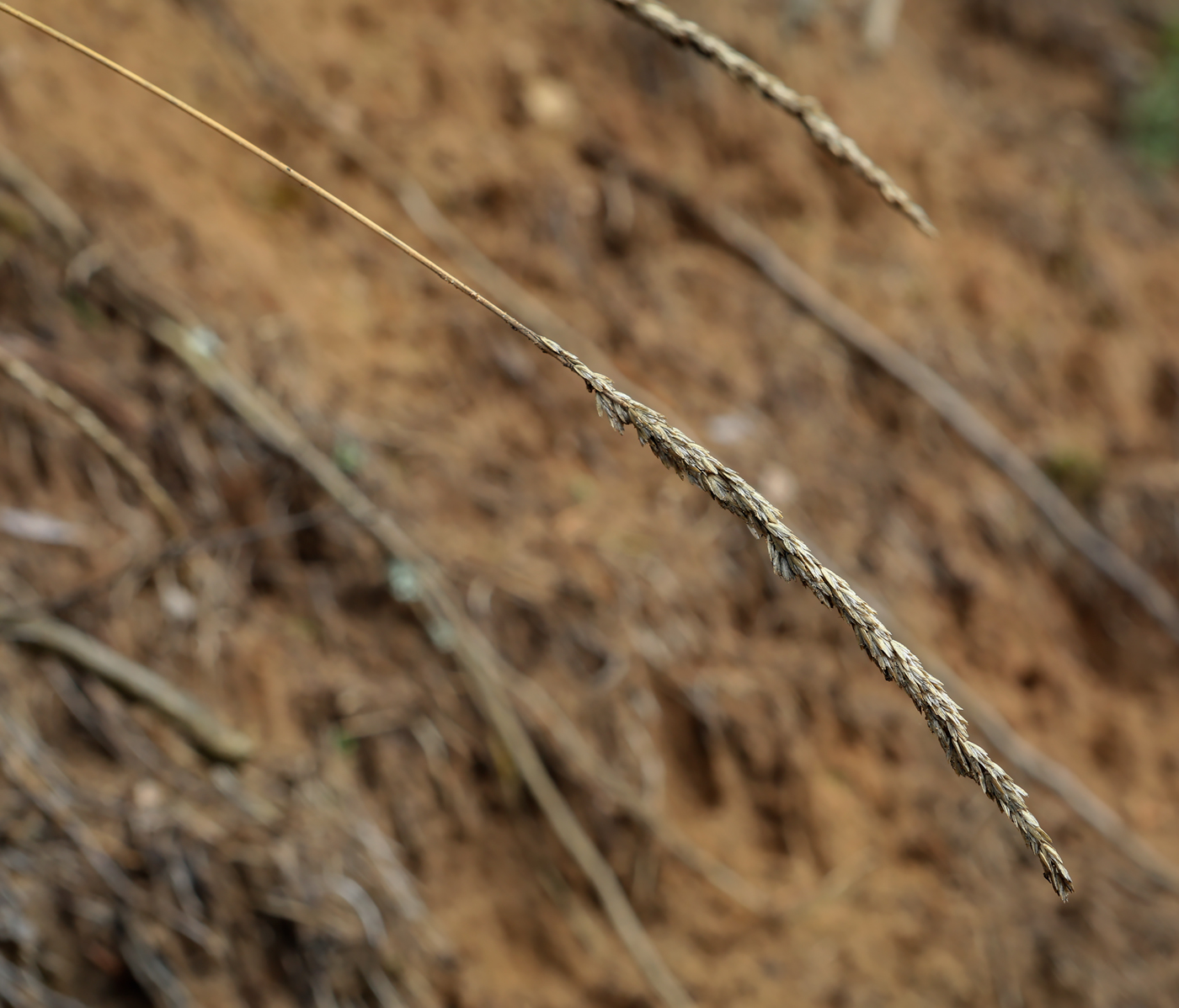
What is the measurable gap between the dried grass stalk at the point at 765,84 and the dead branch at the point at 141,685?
1.38m

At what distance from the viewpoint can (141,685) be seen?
1.82 meters

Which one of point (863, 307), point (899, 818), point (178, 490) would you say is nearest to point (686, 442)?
point (178, 490)

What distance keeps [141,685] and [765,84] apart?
1430 mm

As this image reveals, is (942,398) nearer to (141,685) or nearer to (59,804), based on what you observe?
(141,685)

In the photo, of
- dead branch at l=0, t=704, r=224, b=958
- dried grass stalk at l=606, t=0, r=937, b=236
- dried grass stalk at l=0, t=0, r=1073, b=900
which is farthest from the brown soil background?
dried grass stalk at l=606, t=0, r=937, b=236

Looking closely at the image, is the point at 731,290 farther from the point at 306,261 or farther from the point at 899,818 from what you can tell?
the point at 899,818

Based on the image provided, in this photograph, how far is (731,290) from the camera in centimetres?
365

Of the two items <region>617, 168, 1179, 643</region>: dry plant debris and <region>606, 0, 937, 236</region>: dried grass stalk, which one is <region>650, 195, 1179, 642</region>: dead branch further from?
<region>606, 0, 937, 236</region>: dried grass stalk

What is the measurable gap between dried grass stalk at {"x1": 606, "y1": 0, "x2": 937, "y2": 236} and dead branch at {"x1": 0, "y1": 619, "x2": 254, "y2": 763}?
1.38 meters

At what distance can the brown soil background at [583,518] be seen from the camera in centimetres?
197

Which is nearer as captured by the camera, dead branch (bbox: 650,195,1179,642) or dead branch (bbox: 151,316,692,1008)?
dead branch (bbox: 151,316,692,1008)

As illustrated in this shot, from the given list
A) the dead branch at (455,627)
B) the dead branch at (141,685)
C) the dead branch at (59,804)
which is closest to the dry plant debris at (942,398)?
the dead branch at (455,627)

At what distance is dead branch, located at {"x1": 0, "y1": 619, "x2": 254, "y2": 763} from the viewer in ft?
5.83

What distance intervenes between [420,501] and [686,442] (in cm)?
185
